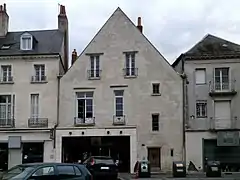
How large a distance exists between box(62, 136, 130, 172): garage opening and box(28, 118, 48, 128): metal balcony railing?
202 centimetres

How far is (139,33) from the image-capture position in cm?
4250

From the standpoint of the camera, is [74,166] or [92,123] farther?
[92,123]

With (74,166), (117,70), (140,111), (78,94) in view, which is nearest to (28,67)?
(78,94)

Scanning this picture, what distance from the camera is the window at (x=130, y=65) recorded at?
41969 mm

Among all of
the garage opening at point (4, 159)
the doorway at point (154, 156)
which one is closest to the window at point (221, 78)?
the doorway at point (154, 156)

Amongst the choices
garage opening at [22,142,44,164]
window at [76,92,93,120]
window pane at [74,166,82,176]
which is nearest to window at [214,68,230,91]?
window at [76,92,93,120]

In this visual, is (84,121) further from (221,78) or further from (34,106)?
(221,78)

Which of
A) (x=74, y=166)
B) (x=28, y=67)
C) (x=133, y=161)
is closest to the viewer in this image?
(x=74, y=166)

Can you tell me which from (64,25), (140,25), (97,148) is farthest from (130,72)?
(64,25)

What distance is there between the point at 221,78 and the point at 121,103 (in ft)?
28.0

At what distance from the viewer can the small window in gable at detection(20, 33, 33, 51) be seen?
43469 mm

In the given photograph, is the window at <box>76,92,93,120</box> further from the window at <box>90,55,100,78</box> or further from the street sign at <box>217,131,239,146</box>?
the street sign at <box>217,131,239,146</box>

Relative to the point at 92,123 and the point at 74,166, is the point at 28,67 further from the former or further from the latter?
the point at 74,166

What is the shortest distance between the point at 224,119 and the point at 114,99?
9169 millimetres
